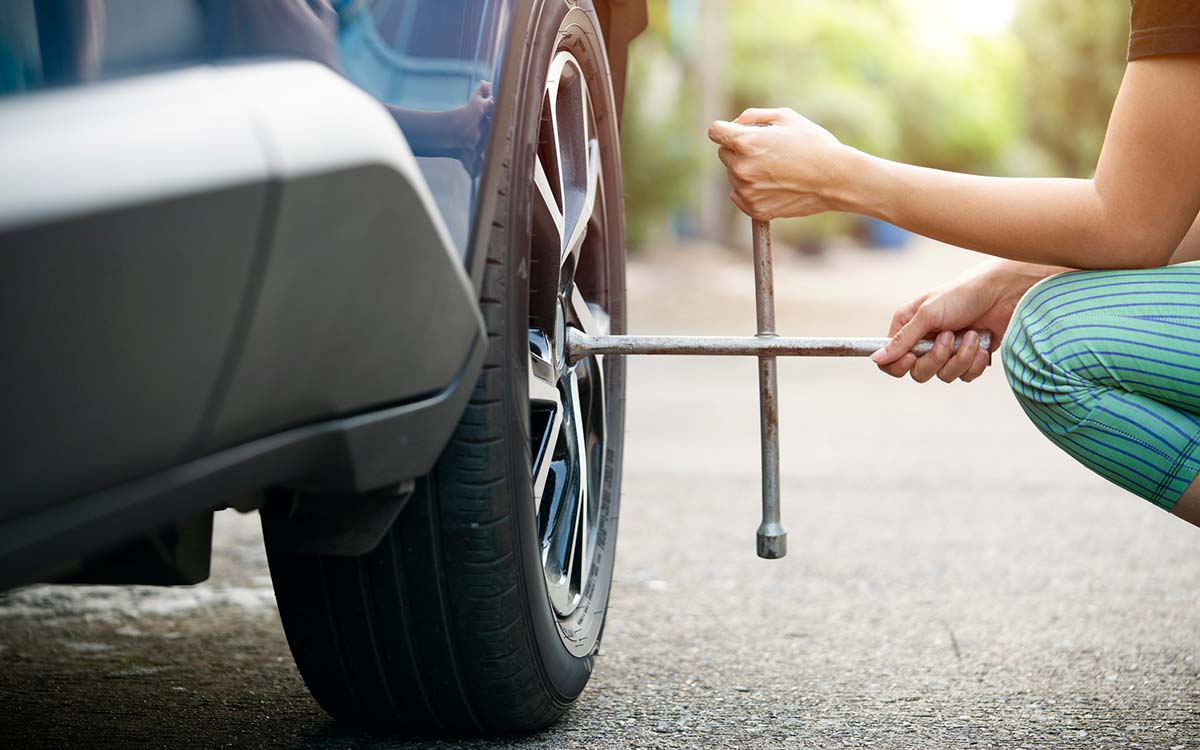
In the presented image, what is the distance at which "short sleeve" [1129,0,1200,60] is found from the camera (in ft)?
4.90

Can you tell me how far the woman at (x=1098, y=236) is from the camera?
156 cm

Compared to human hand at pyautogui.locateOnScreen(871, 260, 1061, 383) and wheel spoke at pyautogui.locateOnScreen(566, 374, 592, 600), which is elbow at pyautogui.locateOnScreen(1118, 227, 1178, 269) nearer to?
human hand at pyautogui.locateOnScreen(871, 260, 1061, 383)

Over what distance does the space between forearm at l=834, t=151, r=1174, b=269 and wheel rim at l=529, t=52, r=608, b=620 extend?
376 mm

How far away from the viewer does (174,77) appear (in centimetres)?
101

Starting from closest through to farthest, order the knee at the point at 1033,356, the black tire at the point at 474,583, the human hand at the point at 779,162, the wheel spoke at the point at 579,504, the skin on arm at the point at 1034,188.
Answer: the black tire at the point at 474,583 < the skin on arm at the point at 1034,188 < the knee at the point at 1033,356 < the human hand at the point at 779,162 < the wheel spoke at the point at 579,504

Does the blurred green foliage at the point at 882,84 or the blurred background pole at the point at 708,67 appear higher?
the blurred background pole at the point at 708,67

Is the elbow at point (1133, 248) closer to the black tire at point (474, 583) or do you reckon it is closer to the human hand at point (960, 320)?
the human hand at point (960, 320)

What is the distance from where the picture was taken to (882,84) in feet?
87.2

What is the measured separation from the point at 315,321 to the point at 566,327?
2.69 ft

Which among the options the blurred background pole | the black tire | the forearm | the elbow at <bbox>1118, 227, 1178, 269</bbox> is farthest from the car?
the blurred background pole

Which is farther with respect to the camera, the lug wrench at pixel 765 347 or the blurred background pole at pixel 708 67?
the blurred background pole at pixel 708 67

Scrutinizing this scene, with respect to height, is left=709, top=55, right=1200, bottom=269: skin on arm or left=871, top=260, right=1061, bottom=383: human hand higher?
left=709, top=55, right=1200, bottom=269: skin on arm

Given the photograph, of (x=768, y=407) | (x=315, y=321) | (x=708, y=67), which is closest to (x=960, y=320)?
(x=768, y=407)

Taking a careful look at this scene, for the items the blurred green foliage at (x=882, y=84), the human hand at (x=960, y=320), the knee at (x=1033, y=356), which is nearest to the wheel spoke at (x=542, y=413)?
the human hand at (x=960, y=320)
